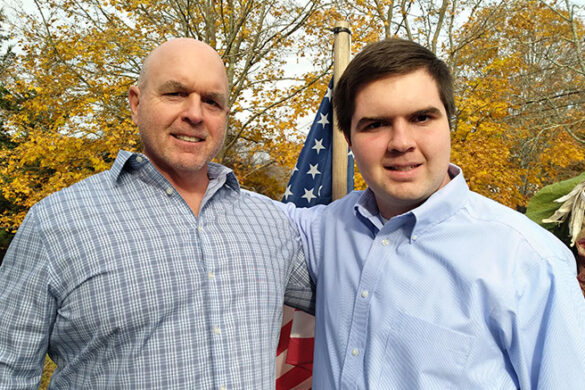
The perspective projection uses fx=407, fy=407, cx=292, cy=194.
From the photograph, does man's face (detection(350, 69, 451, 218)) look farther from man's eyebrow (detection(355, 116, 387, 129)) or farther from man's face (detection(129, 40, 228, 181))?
man's face (detection(129, 40, 228, 181))

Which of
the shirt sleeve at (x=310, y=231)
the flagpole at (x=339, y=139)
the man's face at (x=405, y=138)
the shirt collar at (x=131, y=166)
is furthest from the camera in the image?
the flagpole at (x=339, y=139)

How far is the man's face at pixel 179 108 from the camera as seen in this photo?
6.65ft

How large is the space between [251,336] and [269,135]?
344 inches

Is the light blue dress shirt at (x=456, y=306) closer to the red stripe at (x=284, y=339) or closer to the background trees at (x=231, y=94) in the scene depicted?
the red stripe at (x=284, y=339)

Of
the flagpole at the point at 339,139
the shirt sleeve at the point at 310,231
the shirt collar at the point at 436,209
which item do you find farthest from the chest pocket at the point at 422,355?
the flagpole at the point at 339,139

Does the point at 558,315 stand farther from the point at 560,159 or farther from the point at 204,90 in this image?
the point at 560,159

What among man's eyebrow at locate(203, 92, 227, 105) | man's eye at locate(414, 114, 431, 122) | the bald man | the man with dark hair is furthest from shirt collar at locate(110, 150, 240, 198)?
man's eye at locate(414, 114, 431, 122)

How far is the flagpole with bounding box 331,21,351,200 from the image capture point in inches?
132

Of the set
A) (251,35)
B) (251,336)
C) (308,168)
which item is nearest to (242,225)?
(251,336)

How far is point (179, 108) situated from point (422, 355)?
5.17 feet

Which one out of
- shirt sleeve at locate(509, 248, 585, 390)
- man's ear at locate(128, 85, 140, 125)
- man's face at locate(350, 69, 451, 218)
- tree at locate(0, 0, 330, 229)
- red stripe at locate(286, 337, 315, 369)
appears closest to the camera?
shirt sleeve at locate(509, 248, 585, 390)

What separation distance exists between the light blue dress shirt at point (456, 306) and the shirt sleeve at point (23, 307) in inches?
48.3

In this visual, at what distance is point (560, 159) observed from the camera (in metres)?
11.1

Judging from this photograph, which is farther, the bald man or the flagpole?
the flagpole
